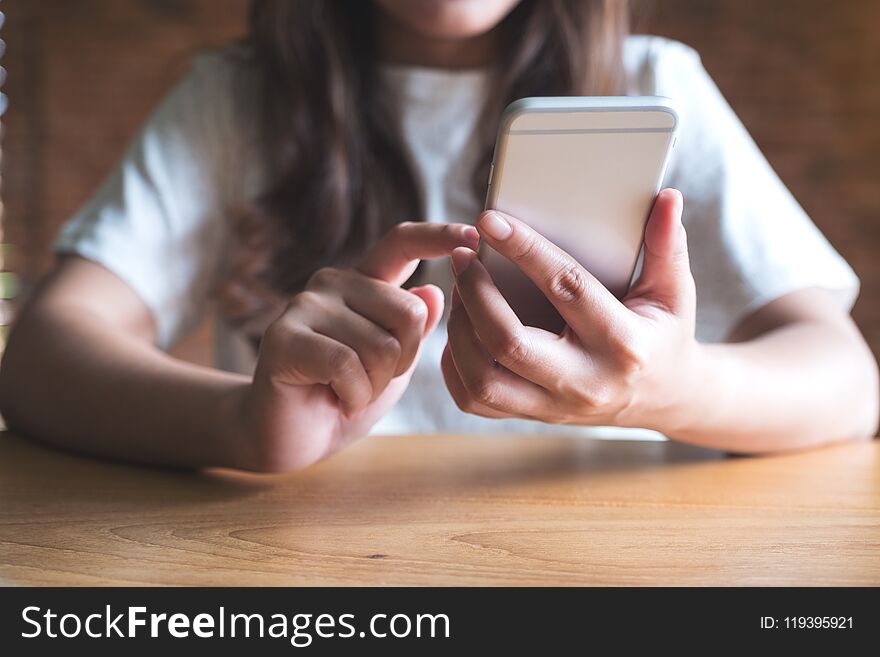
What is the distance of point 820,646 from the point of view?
0.36 meters

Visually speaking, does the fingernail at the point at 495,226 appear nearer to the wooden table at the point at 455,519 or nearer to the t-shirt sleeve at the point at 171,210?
the wooden table at the point at 455,519

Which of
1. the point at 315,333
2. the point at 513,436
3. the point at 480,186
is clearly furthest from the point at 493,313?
the point at 480,186

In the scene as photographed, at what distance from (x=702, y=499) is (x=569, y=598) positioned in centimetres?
21

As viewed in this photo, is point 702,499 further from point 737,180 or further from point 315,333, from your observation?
point 737,180

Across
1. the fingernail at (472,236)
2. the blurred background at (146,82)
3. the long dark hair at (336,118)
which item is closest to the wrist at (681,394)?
the fingernail at (472,236)

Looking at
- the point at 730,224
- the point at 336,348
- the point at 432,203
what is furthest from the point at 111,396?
the point at 730,224

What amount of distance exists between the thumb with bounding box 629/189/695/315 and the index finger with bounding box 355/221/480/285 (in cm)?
10

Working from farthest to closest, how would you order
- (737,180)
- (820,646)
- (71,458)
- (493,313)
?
(737,180) < (71,458) < (493,313) < (820,646)

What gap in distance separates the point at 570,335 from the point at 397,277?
12 cm

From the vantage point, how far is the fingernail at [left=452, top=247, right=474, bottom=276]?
1.64 ft

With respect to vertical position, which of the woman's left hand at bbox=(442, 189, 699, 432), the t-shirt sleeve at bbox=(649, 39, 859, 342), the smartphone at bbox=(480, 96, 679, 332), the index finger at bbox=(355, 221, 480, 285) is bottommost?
the woman's left hand at bbox=(442, 189, 699, 432)

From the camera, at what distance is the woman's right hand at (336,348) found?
537 millimetres

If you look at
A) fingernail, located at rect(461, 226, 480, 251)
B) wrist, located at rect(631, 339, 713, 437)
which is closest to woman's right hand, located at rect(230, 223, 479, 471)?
fingernail, located at rect(461, 226, 480, 251)

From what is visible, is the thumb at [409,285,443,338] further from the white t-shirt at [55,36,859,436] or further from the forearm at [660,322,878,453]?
the white t-shirt at [55,36,859,436]
